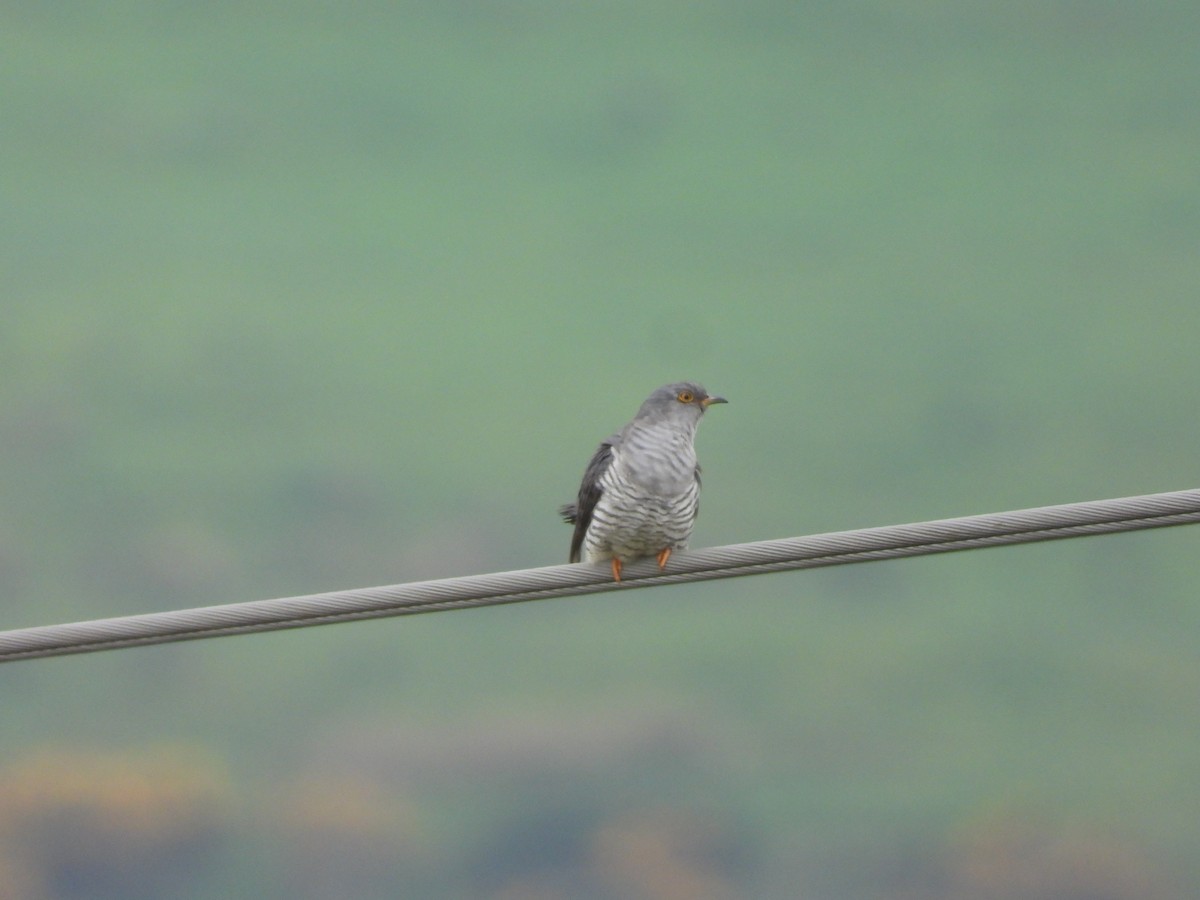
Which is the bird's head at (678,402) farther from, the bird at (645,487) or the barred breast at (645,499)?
the barred breast at (645,499)

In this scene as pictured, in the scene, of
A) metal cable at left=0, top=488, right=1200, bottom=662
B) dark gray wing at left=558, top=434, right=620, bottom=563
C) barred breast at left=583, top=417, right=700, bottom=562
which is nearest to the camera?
metal cable at left=0, top=488, right=1200, bottom=662

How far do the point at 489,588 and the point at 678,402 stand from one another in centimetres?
215

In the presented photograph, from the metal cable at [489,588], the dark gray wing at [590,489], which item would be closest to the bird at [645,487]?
the dark gray wing at [590,489]

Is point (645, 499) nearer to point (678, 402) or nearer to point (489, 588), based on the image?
point (678, 402)

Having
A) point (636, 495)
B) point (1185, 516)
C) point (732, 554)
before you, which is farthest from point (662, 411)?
point (1185, 516)

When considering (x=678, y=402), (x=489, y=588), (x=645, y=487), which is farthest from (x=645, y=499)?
(x=489, y=588)

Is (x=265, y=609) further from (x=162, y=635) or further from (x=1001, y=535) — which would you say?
(x=1001, y=535)

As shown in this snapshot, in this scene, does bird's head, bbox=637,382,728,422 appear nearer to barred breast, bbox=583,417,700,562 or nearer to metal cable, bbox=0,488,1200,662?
barred breast, bbox=583,417,700,562

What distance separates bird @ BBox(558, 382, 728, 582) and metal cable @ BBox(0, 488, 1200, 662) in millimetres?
1175

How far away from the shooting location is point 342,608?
4.57 meters

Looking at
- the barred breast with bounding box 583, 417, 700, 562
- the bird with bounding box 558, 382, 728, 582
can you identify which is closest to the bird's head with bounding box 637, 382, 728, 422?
the bird with bounding box 558, 382, 728, 582

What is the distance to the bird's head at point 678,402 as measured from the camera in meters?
6.51

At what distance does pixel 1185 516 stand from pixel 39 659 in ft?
10.7

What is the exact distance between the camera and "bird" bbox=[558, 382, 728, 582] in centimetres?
606
